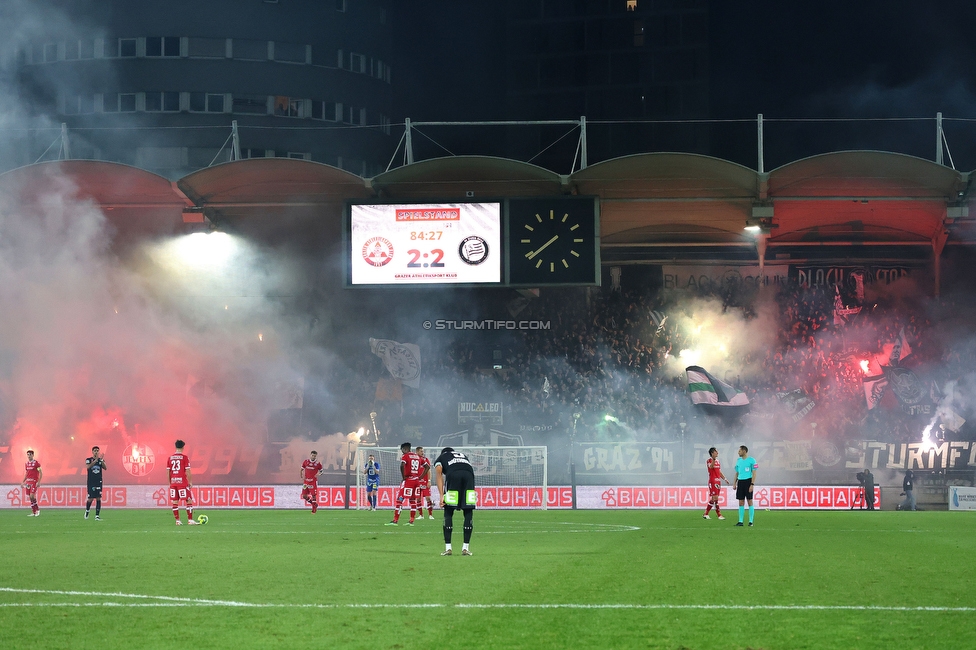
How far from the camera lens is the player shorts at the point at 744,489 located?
23234 mm

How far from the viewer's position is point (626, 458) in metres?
35.8

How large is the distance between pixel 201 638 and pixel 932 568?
9166mm

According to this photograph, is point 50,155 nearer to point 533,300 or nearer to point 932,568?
point 533,300

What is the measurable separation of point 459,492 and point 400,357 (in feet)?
88.5

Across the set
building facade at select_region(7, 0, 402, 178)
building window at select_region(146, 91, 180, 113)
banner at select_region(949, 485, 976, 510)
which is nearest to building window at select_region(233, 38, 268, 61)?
building facade at select_region(7, 0, 402, 178)

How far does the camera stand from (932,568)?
1288cm

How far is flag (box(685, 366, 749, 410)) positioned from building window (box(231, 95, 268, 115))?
34.4 meters

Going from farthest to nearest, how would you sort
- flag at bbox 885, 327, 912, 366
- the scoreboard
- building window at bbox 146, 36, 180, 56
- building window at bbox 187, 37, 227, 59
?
building window at bbox 187, 37, 227, 59, building window at bbox 146, 36, 180, 56, flag at bbox 885, 327, 912, 366, the scoreboard

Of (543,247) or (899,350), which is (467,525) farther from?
(899,350)

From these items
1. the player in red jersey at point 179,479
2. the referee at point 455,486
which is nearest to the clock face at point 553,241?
the player in red jersey at point 179,479

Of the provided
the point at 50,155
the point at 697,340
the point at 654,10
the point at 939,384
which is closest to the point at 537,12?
the point at 654,10

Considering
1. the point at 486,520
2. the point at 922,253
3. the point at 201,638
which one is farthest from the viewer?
the point at 922,253

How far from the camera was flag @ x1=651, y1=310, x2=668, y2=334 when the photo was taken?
4122 cm

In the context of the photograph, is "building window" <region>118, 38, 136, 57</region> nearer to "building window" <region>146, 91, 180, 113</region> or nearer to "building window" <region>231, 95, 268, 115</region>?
"building window" <region>146, 91, 180, 113</region>
